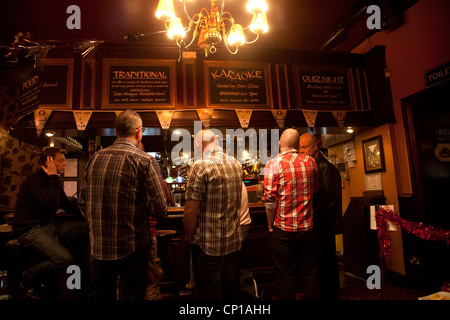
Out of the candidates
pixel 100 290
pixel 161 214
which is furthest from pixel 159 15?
pixel 100 290

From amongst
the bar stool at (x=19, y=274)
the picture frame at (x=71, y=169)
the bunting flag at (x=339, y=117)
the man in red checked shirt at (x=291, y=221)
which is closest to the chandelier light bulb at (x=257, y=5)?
the man in red checked shirt at (x=291, y=221)

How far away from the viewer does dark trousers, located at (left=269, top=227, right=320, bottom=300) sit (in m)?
2.36

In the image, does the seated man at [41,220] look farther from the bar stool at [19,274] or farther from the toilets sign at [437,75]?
the toilets sign at [437,75]

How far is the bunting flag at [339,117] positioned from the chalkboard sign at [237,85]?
114 centimetres

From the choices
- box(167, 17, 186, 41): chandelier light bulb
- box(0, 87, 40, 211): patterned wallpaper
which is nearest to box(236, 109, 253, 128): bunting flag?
box(167, 17, 186, 41): chandelier light bulb

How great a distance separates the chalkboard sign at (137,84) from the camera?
4.04 metres

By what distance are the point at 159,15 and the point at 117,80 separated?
1.54 meters

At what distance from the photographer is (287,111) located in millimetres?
4363

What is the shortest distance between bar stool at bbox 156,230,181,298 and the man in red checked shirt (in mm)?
1127

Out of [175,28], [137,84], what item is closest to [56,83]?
[137,84]

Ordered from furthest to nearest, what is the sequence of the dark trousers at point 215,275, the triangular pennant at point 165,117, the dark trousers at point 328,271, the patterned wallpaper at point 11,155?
1. the patterned wallpaper at point 11,155
2. the triangular pennant at point 165,117
3. the dark trousers at point 328,271
4. the dark trousers at point 215,275

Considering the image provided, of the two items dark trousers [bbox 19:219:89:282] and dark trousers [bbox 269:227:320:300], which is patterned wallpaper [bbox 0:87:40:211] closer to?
dark trousers [bbox 19:219:89:282]

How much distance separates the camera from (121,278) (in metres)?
1.74
